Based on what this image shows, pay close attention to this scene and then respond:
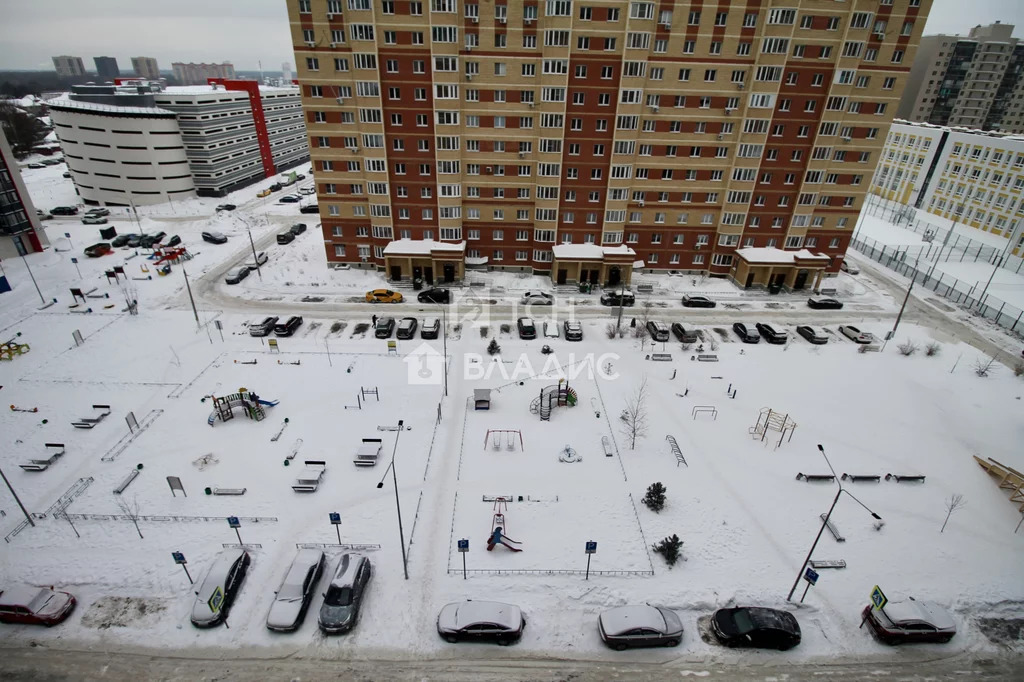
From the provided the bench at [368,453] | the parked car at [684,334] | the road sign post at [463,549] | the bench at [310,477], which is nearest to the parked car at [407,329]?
the bench at [368,453]

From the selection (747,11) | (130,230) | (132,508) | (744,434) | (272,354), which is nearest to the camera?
(132,508)

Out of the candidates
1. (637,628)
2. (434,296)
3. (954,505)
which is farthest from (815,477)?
(434,296)

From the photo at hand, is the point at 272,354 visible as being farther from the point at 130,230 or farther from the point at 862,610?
the point at 130,230

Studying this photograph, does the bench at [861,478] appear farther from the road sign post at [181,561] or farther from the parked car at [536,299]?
the road sign post at [181,561]

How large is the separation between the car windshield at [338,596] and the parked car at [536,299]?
113ft

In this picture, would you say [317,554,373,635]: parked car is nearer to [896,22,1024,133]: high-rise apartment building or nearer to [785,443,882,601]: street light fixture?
[785,443,882,601]: street light fixture

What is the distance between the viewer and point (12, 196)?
58.8 m

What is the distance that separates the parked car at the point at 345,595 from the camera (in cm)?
2148

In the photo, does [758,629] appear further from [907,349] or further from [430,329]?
[907,349]

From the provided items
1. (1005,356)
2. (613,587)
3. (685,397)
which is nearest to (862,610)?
(613,587)

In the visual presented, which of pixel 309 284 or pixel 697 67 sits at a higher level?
pixel 697 67

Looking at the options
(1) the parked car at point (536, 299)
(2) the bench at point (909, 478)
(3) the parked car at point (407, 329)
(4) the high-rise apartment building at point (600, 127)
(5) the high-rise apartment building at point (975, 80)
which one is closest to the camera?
(2) the bench at point (909, 478)

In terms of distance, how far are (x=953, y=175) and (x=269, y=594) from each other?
10770cm

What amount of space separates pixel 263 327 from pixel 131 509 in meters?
20.6
